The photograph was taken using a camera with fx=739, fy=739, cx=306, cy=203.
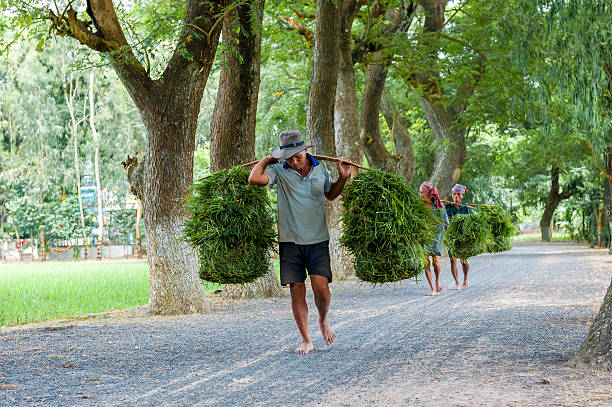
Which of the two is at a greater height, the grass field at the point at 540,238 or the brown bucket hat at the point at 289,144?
the brown bucket hat at the point at 289,144

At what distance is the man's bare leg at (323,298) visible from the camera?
23.8 feet

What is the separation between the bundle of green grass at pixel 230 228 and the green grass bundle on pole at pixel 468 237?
624 centimetres

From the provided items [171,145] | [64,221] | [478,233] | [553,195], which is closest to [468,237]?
[478,233]

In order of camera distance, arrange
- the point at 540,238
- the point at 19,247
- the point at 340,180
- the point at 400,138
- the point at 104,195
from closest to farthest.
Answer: the point at 340,180
the point at 400,138
the point at 19,247
the point at 104,195
the point at 540,238

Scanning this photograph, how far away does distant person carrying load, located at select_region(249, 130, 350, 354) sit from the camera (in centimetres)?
706

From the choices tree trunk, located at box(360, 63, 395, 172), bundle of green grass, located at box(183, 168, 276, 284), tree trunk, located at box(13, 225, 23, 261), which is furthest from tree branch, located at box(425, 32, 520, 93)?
tree trunk, located at box(13, 225, 23, 261)

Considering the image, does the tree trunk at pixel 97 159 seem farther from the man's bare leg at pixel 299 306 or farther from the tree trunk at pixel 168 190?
the man's bare leg at pixel 299 306

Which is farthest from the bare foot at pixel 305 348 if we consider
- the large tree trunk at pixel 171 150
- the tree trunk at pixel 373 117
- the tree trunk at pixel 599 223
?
A: the tree trunk at pixel 599 223

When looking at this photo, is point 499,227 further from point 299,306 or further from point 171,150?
point 299,306

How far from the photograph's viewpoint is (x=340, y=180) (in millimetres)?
7059

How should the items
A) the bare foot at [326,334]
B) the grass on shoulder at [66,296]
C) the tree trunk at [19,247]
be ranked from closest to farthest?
the bare foot at [326,334] < the grass on shoulder at [66,296] < the tree trunk at [19,247]

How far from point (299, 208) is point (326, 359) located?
4.74ft

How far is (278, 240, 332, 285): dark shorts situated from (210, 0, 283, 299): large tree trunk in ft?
20.7

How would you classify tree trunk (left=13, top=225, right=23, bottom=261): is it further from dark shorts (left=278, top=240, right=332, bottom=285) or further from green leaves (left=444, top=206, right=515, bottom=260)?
dark shorts (left=278, top=240, right=332, bottom=285)
